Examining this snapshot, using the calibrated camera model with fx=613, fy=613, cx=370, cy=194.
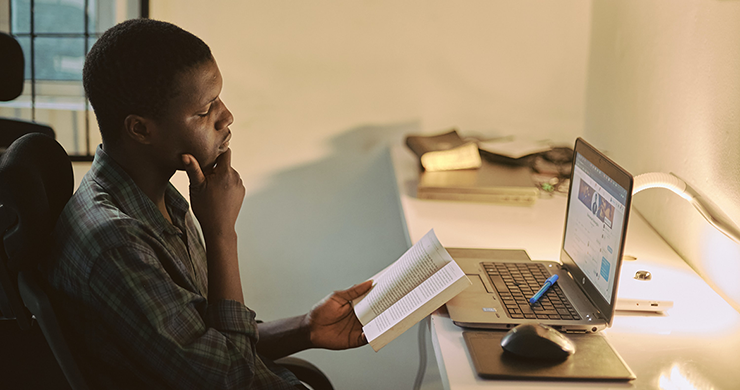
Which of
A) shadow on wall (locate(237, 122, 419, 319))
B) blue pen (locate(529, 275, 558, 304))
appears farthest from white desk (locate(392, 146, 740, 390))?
shadow on wall (locate(237, 122, 419, 319))

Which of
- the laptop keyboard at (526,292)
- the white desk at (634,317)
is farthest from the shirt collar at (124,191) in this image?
the laptop keyboard at (526,292)

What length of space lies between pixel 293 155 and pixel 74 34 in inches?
33.4

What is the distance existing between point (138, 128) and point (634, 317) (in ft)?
3.06

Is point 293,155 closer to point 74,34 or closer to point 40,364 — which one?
point 74,34

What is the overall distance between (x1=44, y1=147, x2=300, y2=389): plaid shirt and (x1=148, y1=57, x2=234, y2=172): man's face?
0.10 m

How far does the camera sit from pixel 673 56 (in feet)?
4.99

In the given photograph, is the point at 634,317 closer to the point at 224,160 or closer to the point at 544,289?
the point at 544,289

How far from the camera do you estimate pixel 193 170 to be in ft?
3.56

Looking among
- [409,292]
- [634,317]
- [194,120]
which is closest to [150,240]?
[194,120]

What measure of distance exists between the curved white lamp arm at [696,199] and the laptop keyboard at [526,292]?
0.78 ft

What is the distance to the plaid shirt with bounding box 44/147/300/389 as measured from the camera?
2.87 ft

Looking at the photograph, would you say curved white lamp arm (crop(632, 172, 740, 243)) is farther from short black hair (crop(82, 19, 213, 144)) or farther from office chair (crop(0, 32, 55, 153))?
office chair (crop(0, 32, 55, 153))

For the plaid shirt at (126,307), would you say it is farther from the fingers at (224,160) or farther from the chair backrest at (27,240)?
the fingers at (224,160)

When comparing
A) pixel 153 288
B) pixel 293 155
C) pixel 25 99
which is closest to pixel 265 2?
pixel 293 155
